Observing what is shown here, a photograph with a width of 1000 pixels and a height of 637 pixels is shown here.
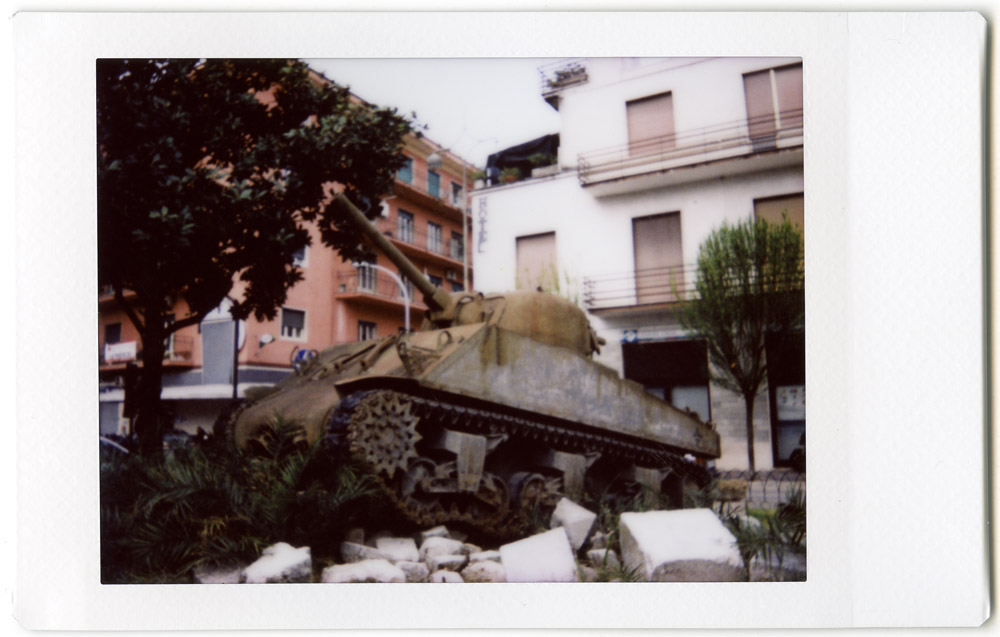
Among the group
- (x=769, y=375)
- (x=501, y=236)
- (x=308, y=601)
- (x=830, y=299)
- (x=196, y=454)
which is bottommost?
(x=308, y=601)

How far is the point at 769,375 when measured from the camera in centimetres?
571

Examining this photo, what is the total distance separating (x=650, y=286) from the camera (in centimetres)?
616

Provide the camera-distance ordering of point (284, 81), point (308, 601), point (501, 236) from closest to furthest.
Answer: point (308, 601) → point (284, 81) → point (501, 236)

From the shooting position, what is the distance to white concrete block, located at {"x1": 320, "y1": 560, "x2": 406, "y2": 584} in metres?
5.14

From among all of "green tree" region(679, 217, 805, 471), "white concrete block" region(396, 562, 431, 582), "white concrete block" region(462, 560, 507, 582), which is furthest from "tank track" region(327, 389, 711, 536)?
"green tree" region(679, 217, 805, 471)

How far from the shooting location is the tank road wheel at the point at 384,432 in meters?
5.52

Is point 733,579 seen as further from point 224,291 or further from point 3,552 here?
point 3,552

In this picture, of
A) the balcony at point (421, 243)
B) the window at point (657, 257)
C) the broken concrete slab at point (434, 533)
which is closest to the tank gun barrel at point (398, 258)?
the balcony at point (421, 243)

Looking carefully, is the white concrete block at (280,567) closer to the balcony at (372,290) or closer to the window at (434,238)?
the balcony at (372,290)

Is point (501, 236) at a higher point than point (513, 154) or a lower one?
lower

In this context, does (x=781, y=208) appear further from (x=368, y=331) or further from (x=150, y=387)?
(x=150, y=387)

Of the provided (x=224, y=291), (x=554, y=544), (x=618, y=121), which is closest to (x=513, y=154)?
(x=618, y=121)

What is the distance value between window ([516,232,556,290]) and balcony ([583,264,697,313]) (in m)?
0.32

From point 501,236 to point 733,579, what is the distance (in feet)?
10.4
